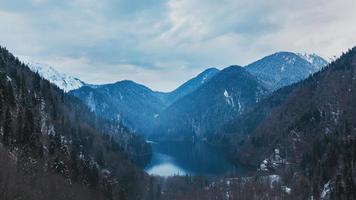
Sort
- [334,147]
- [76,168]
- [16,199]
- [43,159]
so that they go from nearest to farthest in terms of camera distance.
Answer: [16,199]
[43,159]
[76,168]
[334,147]

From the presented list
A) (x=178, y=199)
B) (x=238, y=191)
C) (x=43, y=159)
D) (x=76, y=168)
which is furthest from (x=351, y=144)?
(x=43, y=159)

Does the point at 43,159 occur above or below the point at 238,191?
above

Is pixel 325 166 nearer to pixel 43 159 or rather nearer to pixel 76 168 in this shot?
pixel 76 168

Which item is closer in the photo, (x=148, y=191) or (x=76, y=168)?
(x=76, y=168)

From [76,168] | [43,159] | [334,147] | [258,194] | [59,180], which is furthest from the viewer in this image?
[334,147]

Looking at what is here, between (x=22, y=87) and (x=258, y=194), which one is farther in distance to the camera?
(x=22, y=87)

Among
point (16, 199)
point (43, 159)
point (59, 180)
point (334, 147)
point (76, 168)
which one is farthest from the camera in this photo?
point (334, 147)

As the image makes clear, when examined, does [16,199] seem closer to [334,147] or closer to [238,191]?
[238,191]

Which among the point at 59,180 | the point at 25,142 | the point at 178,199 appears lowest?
the point at 178,199

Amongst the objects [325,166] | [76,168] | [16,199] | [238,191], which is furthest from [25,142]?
[325,166]
